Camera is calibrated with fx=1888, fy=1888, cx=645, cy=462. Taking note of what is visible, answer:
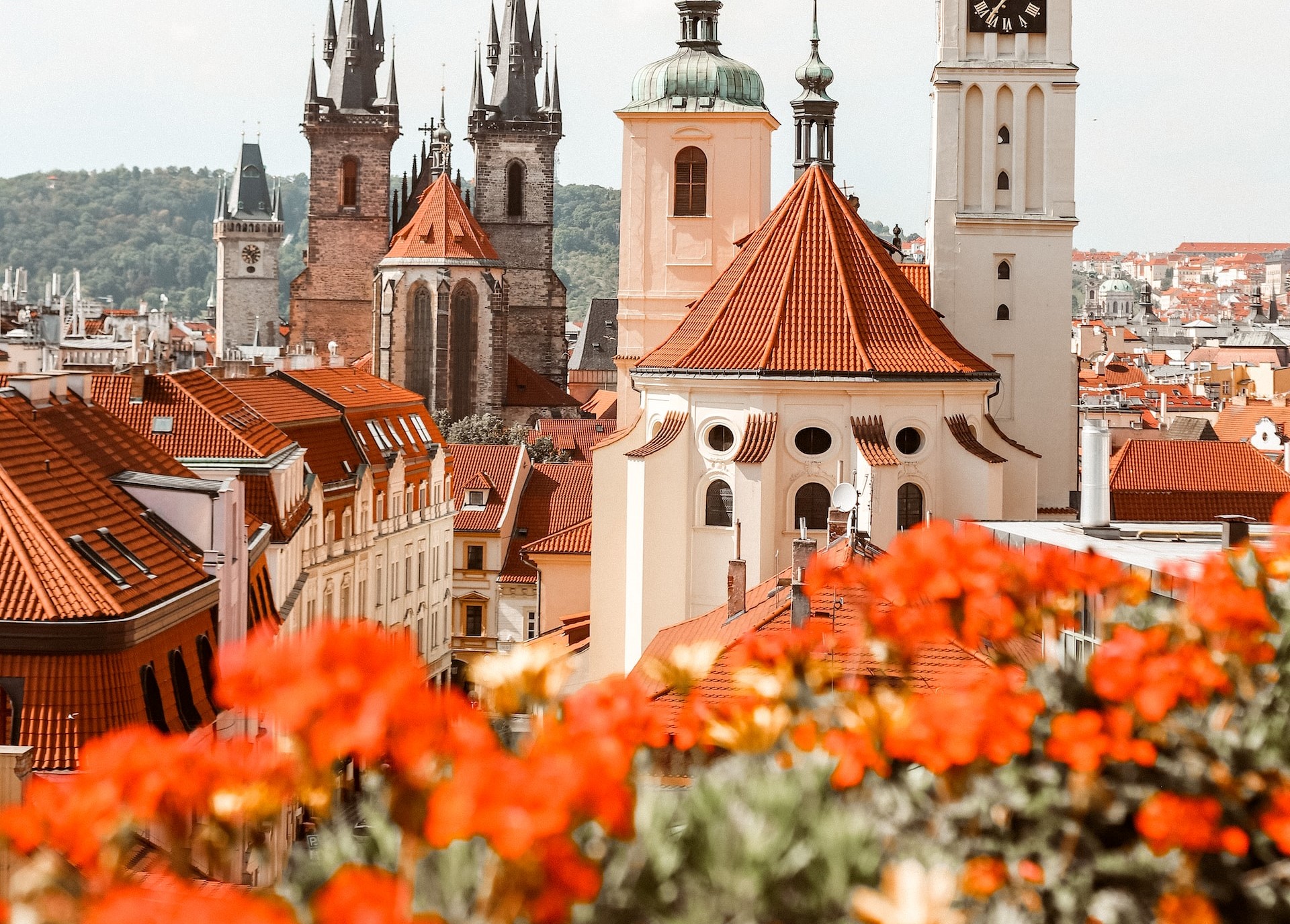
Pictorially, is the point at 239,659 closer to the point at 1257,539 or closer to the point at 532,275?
the point at 1257,539

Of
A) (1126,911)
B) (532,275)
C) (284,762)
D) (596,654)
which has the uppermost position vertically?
(532,275)

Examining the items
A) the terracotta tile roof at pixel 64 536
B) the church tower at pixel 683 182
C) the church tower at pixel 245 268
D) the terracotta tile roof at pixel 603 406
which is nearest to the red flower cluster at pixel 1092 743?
the terracotta tile roof at pixel 64 536

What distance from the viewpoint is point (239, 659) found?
157 inches

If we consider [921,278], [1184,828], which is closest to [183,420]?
[921,278]

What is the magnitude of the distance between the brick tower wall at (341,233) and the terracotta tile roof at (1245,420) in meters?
42.4

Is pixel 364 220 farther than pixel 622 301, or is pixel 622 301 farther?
pixel 364 220

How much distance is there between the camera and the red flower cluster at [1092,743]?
4.39 metres

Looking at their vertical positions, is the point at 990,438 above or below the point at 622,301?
below

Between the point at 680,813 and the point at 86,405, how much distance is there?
18641 millimetres

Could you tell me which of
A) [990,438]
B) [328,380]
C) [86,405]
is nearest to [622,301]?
[328,380]

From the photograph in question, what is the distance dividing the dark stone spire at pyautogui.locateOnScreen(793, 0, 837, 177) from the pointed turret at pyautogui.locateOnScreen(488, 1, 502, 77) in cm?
5824

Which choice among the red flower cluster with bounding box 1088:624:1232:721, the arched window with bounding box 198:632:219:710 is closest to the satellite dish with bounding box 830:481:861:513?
the arched window with bounding box 198:632:219:710

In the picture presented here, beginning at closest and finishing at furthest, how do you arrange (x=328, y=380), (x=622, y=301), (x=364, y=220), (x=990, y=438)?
1. (x=990, y=438)
2. (x=622, y=301)
3. (x=328, y=380)
4. (x=364, y=220)

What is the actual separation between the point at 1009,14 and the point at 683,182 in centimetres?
823
